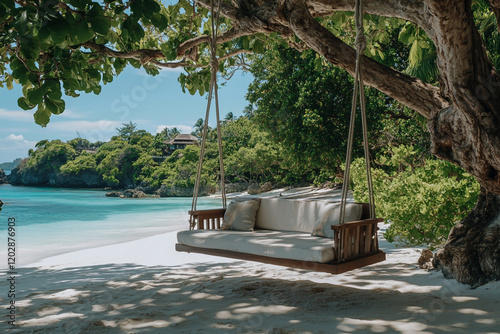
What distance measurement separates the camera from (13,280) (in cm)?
432

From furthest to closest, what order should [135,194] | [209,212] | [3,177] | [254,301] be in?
[3,177], [135,194], [209,212], [254,301]

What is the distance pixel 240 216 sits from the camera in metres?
3.87

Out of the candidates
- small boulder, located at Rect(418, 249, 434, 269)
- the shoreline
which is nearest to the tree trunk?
the shoreline

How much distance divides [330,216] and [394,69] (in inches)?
49.1

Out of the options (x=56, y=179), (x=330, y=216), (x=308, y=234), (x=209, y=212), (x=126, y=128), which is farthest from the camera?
(x=126, y=128)

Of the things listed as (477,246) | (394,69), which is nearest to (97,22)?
(394,69)

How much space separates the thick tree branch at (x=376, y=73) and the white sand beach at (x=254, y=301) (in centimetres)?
122

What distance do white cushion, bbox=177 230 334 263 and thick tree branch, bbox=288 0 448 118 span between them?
1.03 m

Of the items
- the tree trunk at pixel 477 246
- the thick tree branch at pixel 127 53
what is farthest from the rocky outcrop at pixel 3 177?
the tree trunk at pixel 477 246

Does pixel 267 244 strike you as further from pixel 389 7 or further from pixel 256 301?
pixel 389 7

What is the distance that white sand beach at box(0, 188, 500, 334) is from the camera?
2373 mm

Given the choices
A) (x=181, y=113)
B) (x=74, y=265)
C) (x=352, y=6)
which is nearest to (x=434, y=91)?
(x=352, y=6)

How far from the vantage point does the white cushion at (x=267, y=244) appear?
2580mm

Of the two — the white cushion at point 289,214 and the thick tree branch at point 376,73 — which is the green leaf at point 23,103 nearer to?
the thick tree branch at point 376,73
